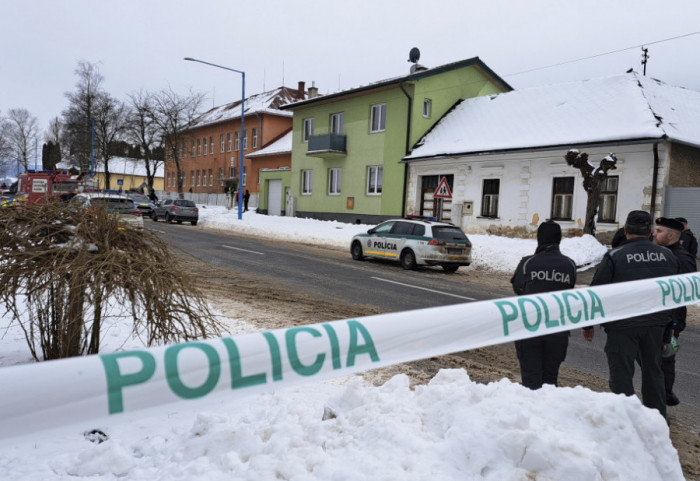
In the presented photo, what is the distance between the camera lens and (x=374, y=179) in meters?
29.6

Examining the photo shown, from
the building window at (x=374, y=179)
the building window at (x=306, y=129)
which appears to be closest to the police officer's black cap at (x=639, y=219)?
the building window at (x=374, y=179)

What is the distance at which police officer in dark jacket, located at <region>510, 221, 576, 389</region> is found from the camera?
166 inches

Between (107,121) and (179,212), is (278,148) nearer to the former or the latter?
(179,212)

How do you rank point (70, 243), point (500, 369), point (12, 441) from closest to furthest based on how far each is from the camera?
point (12, 441) < point (70, 243) < point (500, 369)

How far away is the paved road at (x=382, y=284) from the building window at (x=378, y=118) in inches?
525

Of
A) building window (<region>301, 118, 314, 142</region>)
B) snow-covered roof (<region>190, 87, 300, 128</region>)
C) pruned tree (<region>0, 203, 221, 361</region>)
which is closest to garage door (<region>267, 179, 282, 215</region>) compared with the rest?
building window (<region>301, 118, 314, 142</region>)

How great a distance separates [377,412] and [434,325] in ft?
3.19

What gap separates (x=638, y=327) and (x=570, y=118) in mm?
20403

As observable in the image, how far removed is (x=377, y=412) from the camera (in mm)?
3391

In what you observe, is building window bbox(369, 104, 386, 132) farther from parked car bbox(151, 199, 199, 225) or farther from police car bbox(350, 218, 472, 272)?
police car bbox(350, 218, 472, 272)

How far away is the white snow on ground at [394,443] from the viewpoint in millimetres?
2695

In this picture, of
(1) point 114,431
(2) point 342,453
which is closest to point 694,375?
(2) point 342,453

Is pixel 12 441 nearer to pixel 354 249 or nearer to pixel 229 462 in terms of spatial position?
pixel 229 462

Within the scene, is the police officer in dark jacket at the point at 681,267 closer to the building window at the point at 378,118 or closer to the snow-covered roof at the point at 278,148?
the building window at the point at 378,118
